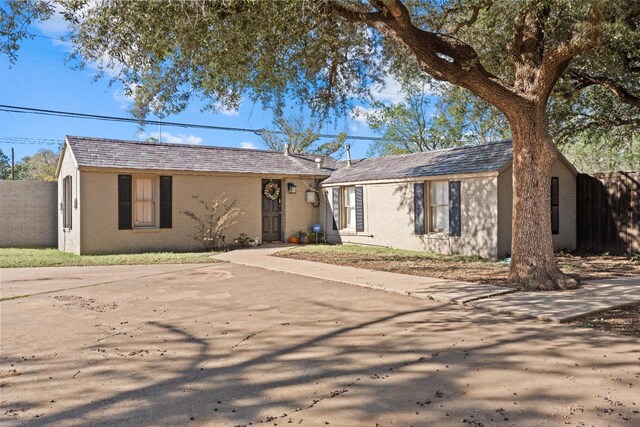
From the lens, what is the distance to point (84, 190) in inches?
573

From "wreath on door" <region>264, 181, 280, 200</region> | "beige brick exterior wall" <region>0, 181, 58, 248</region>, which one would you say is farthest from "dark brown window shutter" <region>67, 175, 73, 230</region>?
"wreath on door" <region>264, 181, 280, 200</region>

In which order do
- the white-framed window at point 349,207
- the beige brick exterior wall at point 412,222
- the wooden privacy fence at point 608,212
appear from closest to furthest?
the beige brick exterior wall at point 412,222, the wooden privacy fence at point 608,212, the white-framed window at point 349,207

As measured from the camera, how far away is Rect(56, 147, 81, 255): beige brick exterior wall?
1483 cm

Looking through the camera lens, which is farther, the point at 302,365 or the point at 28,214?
the point at 28,214

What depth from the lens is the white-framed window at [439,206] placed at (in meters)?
14.5

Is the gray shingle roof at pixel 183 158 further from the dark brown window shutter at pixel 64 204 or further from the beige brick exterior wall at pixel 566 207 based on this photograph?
the beige brick exterior wall at pixel 566 207

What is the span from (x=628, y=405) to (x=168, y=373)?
3.61m

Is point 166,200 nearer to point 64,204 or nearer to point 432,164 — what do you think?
point 64,204

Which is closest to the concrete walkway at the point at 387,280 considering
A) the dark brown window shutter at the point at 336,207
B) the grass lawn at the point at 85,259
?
the grass lawn at the point at 85,259

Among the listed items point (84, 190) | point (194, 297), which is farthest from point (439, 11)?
point (84, 190)

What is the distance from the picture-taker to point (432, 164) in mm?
15461

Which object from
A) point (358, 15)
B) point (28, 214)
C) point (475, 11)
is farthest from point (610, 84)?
point (28, 214)

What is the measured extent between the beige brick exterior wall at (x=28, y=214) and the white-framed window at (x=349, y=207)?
10.5 metres

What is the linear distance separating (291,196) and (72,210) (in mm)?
7331
